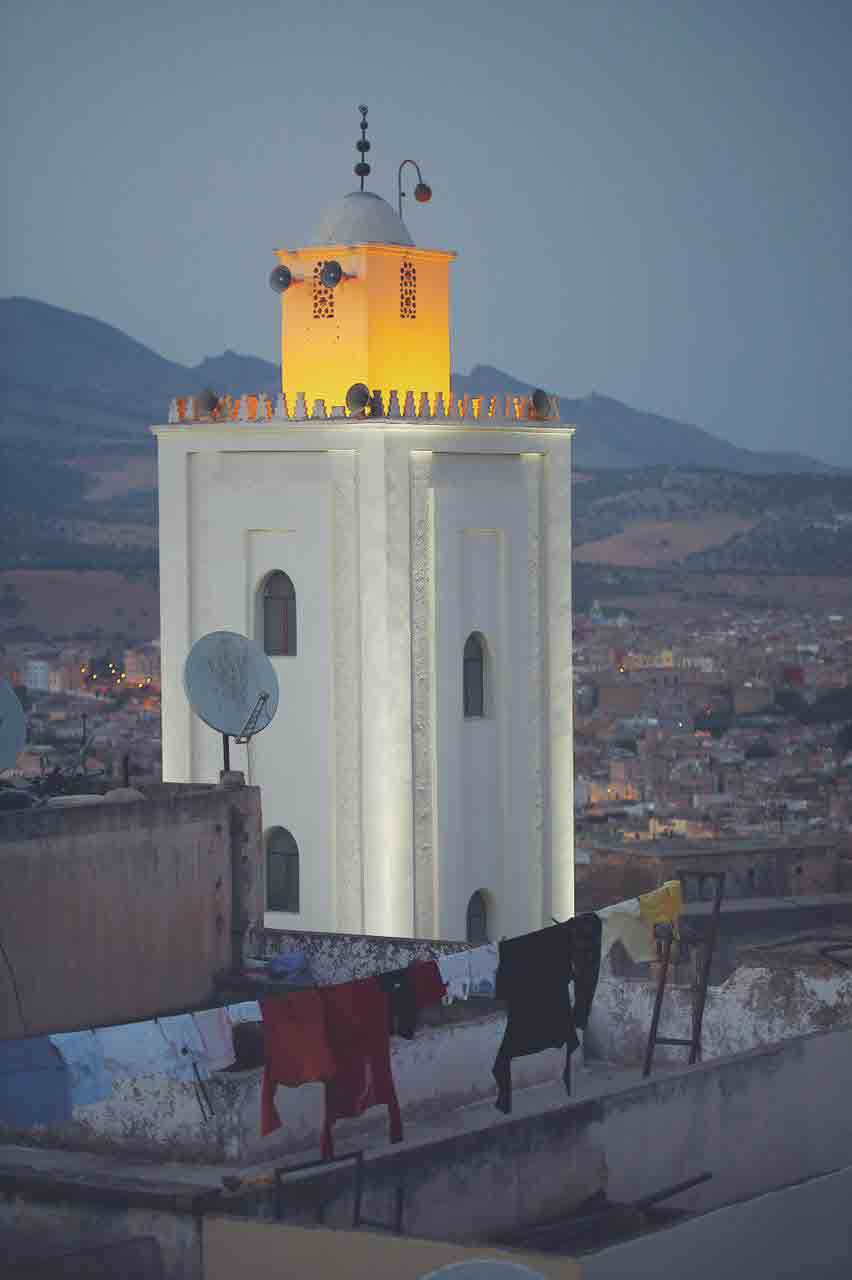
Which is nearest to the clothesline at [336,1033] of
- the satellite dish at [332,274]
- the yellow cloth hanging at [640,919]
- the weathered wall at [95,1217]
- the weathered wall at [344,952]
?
the weathered wall at [95,1217]

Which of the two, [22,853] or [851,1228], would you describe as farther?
[22,853]

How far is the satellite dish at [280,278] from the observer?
2881 cm

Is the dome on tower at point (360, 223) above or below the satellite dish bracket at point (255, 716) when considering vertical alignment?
above

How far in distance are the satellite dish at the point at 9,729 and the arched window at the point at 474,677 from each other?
10861 millimetres

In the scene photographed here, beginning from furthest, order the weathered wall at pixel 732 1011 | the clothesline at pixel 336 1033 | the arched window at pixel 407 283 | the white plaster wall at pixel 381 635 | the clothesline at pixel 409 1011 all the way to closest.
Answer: the arched window at pixel 407 283 < the white plaster wall at pixel 381 635 < the weathered wall at pixel 732 1011 < the clothesline at pixel 409 1011 < the clothesline at pixel 336 1033

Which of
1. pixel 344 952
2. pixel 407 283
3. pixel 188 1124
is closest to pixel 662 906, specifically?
pixel 344 952

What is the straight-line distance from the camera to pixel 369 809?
1128 inches

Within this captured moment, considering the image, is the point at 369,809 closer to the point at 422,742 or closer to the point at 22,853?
the point at 422,742

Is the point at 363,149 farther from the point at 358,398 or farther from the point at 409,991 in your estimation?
the point at 409,991

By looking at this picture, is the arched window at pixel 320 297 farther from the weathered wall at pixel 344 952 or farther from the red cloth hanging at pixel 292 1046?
the red cloth hanging at pixel 292 1046

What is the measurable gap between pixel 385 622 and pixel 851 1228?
1306cm

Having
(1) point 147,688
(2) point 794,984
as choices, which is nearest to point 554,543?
(2) point 794,984

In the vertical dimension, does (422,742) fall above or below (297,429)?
below

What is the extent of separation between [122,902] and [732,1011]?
3864 millimetres
